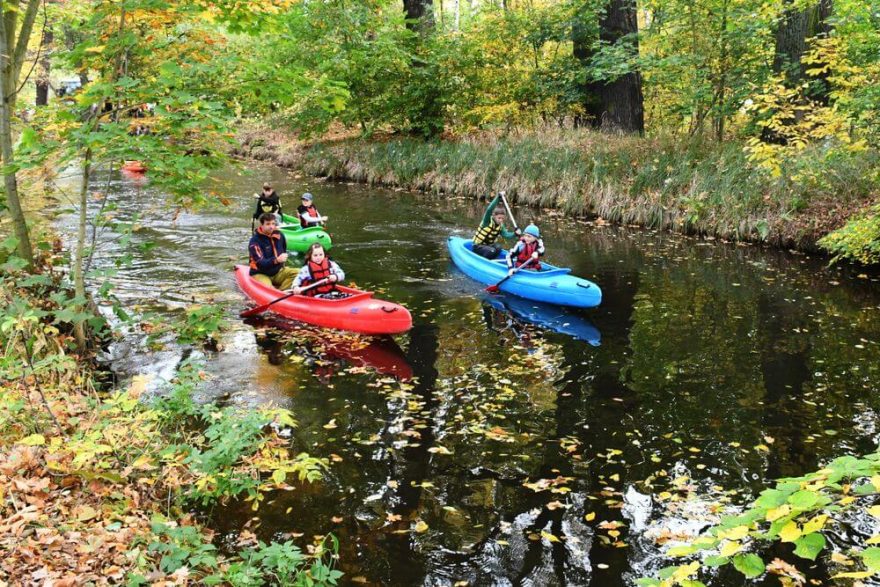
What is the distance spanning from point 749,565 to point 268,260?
1010 cm

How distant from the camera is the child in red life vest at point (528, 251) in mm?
11688

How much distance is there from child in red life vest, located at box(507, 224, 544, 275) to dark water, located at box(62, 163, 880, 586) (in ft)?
2.91

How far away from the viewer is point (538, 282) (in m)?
11.3

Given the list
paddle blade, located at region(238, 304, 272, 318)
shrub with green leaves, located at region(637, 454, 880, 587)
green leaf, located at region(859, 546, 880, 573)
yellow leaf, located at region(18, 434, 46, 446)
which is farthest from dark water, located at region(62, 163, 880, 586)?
green leaf, located at region(859, 546, 880, 573)

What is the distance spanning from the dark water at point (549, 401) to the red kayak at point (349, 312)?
0.88 feet

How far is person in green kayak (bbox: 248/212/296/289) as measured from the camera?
449 inches

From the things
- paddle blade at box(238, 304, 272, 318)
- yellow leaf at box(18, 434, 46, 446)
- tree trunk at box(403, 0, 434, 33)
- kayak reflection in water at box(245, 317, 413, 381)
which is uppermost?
tree trunk at box(403, 0, 434, 33)

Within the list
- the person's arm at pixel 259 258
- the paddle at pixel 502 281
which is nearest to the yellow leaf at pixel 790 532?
the paddle at pixel 502 281

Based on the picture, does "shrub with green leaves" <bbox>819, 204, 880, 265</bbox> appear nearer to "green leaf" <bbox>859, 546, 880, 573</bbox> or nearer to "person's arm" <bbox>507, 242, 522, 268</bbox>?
"person's arm" <bbox>507, 242, 522, 268</bbox>

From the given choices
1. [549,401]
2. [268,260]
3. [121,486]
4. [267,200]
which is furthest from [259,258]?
[121,486]

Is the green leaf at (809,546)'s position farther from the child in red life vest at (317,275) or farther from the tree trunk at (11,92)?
the child in red life vest at (317,275)

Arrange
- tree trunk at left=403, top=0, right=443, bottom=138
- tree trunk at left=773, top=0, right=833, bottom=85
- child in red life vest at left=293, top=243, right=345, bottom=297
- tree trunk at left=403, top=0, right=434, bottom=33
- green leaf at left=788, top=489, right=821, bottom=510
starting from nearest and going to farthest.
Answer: green leaf at left=788, top=489, right=821, bottom=510
child in red life vest at left=293, top=243, right=345, bottom=297
tree trunk at left=773, top=0, right=833, bottom=85
tree trunk at left=403, top=0, right=443, bottom=138
tree trunk at left=403, top=0, right=434, bottom=33

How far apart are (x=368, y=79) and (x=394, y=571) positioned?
21921 mm

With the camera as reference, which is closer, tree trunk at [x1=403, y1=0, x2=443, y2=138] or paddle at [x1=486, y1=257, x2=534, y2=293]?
paddle at [x1=486, y1=257, x2=534, y2=293]
